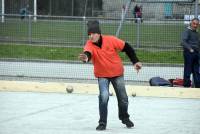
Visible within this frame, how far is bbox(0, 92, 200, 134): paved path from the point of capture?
30.9 feet

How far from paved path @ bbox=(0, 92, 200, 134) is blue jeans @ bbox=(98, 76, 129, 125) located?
20 centimetres

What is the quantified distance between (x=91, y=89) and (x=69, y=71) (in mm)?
3662

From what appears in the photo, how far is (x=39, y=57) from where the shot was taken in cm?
1912

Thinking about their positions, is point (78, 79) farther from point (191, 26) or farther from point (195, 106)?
point (195, 106)

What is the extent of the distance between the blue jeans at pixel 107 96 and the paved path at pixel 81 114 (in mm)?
204

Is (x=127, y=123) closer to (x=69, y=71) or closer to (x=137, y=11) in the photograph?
(x=69, y=71)

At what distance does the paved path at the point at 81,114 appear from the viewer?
9431 mm

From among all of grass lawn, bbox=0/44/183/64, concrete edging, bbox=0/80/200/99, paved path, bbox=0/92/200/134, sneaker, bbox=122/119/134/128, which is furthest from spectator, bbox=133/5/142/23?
sneaker, bbox=122/119/134/128

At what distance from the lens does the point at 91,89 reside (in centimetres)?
1364

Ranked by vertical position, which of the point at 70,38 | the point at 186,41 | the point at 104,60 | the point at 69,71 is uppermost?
the point at 104,60

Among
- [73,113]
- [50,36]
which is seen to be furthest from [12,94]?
[50,36]

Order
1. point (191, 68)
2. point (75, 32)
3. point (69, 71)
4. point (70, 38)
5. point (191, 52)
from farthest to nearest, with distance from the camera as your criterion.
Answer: point (70, 38), point (75, 32), point (69, 71), point (191, 68), point (191, 52)

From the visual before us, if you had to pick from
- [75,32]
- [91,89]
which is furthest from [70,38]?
[91,89]

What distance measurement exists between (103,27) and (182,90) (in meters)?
7.65
